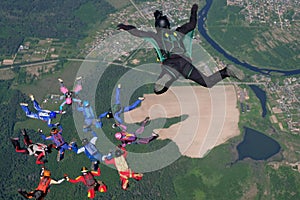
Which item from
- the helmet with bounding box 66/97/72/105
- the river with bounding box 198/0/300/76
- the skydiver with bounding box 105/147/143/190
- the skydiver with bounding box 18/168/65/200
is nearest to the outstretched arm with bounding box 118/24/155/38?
the helmet with bounding box 66/97/72/105

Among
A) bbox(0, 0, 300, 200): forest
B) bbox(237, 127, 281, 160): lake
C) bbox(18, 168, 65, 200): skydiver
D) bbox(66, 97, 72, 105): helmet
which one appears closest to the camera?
bbox(18, 168, 65, 200): skydiver

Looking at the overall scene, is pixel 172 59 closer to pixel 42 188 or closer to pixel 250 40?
pixel 42 188

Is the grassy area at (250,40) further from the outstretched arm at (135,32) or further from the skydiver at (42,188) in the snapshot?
the skydiver at (42,188)

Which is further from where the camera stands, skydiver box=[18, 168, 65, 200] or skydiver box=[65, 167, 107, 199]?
skydiver box=[65, 167, 107, 199]

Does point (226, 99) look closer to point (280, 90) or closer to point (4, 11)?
point (280, 90)

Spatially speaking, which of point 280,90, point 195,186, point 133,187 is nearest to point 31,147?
point 133,187

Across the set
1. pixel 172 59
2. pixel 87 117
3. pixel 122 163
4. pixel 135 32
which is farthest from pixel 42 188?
pixel 172 59

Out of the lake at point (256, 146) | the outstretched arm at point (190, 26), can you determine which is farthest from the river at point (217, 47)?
the outstretched arm at point (190, 26)

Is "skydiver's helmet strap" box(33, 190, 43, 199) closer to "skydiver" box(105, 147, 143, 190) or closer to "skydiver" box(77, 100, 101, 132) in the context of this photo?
"skydiver" box(105, 147, 143, 190)
